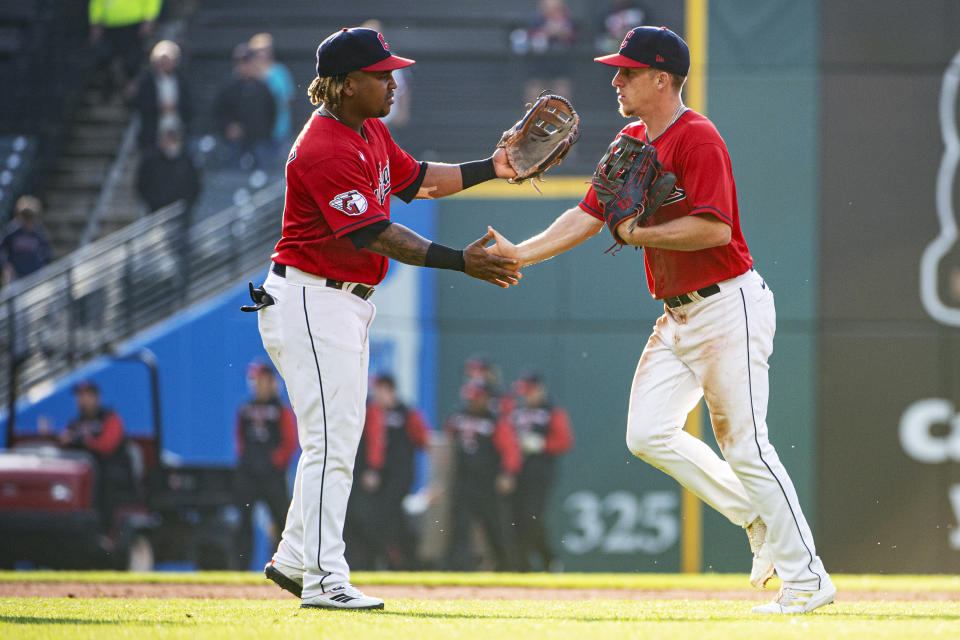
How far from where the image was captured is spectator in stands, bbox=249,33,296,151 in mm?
9891

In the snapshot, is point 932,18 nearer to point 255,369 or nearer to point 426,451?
point 426,451

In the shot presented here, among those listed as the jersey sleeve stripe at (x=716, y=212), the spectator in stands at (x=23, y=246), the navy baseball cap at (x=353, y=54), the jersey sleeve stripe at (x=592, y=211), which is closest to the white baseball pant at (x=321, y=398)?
the navy baseball cap at (x=353, y=54)

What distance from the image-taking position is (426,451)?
31.7 ft

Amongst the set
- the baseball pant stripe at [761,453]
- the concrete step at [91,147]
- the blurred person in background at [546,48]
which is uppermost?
the blurred person in background at [546,48]

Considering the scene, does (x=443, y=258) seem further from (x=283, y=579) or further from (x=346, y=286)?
(x=283, y=579)

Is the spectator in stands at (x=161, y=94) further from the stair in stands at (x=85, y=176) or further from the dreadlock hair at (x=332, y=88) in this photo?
the dreadlock hair at (x=332, y=88)

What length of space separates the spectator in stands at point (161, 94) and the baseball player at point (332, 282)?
5.99 metres

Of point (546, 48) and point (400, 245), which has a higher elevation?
point (546, 48)

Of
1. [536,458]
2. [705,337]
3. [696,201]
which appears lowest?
[536,458]

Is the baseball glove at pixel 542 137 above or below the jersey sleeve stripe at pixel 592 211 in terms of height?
above

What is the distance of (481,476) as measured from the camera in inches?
379

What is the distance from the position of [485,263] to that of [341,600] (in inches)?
49.6

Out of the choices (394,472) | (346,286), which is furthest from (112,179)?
(346,286)

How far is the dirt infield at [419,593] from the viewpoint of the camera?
18.0ft
